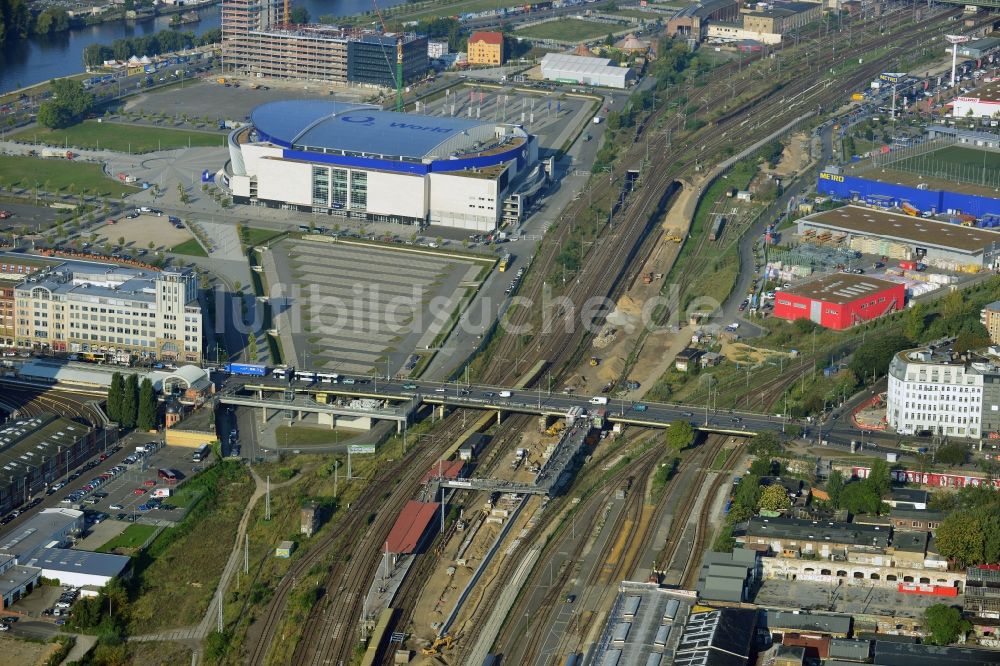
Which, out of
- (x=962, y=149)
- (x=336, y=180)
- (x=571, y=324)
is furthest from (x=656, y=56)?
(x=571, y=324)

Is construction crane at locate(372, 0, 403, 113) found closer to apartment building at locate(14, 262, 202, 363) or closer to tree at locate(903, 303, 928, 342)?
apartment building at locate(14, 262, 202, 363)

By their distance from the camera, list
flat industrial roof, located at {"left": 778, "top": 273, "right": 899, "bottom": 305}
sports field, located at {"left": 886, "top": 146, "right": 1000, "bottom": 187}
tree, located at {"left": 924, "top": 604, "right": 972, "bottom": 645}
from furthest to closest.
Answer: sports field, located at {"left": 886, "top": 146, "right": 1000, "bottom": 187}
flat industrial roof, located at {"left": 778, "top": 273, "right": 899, "bottom": 305}
tree, located at {"left": 924, "top": 604, "right": 972, "bottom": 645}

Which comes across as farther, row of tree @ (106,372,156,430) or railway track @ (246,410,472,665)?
row of tree @ (106,372,156,430)

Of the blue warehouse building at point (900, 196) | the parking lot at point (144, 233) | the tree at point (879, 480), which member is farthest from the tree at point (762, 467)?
the parking lot at point (144, 233)

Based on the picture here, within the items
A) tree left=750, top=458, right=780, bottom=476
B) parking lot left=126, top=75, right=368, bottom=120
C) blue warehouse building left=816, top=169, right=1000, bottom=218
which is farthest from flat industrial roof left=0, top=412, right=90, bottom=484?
parking lot left=126, top=75, right=368, bottom=120

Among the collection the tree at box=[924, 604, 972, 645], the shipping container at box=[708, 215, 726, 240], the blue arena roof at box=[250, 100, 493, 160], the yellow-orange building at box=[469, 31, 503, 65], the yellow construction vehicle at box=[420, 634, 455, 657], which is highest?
the blue arena roof at box=[250, 100, 493, 160]

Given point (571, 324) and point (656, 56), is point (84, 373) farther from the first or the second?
point (656, 56)
